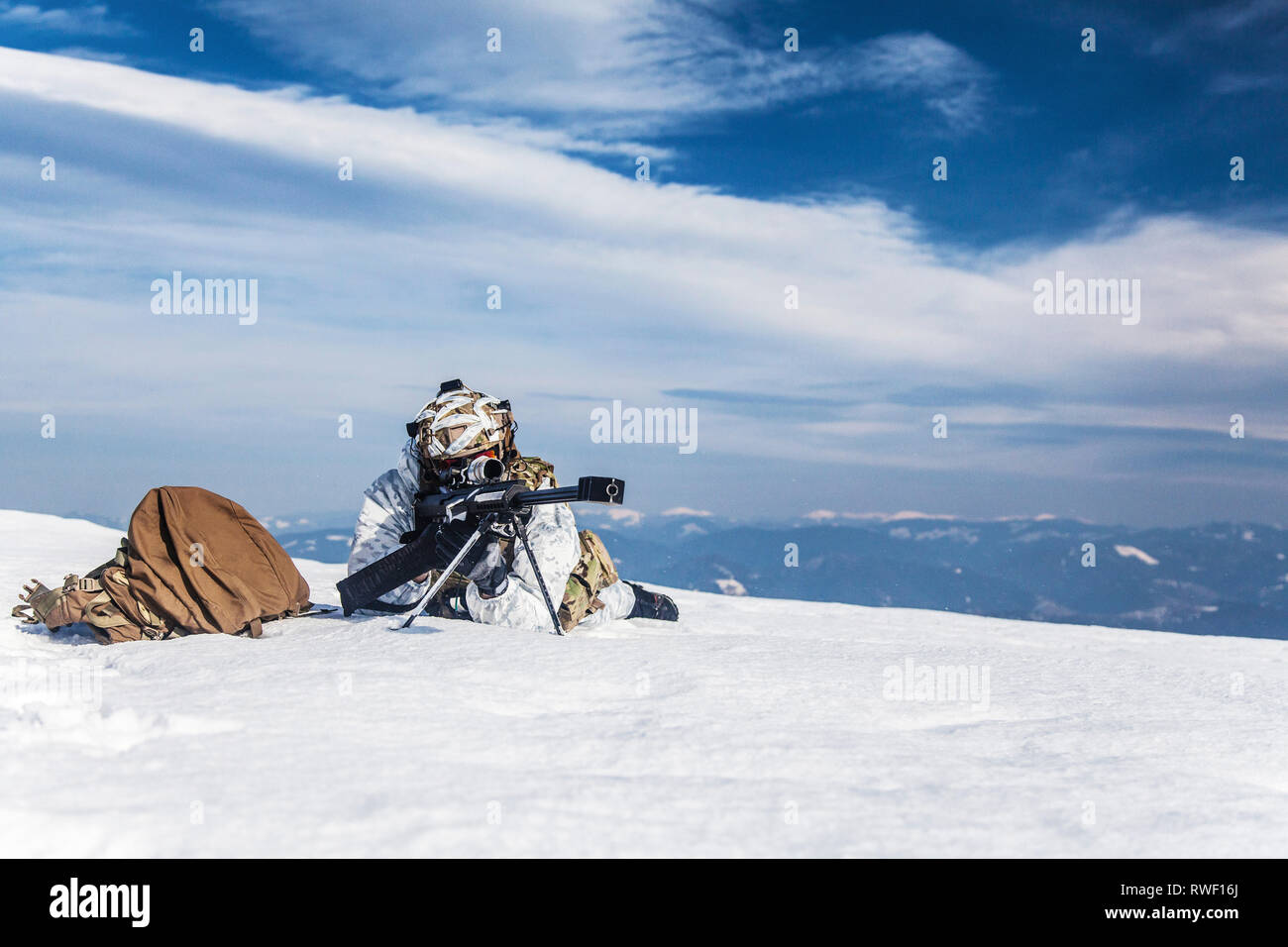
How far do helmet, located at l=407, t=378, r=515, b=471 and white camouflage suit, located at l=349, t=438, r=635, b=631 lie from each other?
0.22 meters

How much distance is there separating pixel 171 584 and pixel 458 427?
1.92 m

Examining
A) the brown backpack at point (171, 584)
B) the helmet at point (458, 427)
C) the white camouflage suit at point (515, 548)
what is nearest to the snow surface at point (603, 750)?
the brown backpack at point (171, 584)

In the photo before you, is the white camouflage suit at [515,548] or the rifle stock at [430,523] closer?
the rifle stock at [430,523]

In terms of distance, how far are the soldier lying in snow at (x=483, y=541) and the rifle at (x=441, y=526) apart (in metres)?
0.15

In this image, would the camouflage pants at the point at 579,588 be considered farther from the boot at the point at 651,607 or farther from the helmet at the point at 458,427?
the helmet at the point at 458,427

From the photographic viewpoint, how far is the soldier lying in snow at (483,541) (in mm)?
5879

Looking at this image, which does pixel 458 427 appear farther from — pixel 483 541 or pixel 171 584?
pixel 171 584

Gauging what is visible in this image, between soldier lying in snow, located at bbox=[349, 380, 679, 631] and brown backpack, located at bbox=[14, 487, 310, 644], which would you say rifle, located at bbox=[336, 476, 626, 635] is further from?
brown backpack, located at bbox=[14, 487, 310, 644]

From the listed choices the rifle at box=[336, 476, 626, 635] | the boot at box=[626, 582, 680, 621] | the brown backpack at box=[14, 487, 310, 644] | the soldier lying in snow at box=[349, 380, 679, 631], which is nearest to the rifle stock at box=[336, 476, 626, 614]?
the rifle at box=[336, 476, 626, 635]

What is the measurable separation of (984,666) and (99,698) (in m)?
4.62

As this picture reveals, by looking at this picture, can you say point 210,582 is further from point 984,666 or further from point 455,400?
point 984,666

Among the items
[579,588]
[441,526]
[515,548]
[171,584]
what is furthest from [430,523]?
[171,584]

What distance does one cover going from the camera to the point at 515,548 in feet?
19.7

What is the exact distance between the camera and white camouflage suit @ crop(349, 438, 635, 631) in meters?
5.86
